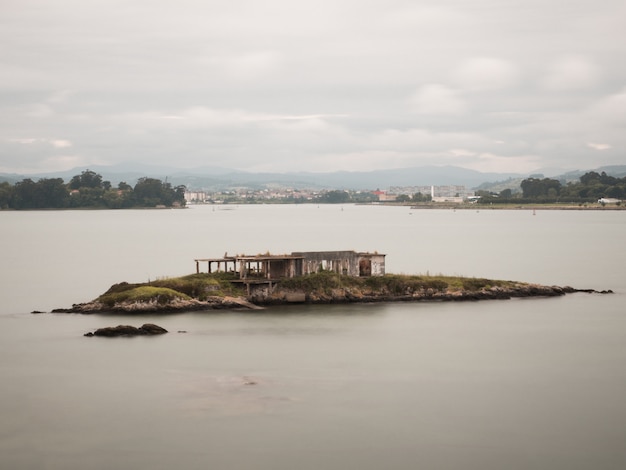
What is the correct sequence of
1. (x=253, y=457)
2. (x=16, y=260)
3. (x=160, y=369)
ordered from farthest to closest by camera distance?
1. (x=16, y=260)
2. (x=160, y=369)
3. (x=253, y=457)

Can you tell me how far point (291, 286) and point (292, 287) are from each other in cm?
7

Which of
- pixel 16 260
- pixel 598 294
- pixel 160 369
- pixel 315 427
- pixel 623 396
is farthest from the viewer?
pixel 16 260

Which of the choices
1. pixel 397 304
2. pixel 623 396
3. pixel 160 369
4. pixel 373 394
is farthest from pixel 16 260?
pixel 623 396

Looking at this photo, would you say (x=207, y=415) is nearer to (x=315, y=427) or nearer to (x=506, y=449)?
(x=315, y=427)

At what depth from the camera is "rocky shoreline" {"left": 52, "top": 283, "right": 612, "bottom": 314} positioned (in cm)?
3919

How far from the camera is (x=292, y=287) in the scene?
138 ft

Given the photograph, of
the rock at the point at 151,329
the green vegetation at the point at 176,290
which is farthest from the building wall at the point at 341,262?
the rock at the point at 151,329

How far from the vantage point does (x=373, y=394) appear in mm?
26812

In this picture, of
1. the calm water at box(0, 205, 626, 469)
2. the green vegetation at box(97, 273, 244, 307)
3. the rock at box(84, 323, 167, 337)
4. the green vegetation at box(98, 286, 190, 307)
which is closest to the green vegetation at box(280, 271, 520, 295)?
the calm water at box(0, 205, 626, 469)

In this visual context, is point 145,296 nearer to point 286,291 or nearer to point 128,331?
point 128,331

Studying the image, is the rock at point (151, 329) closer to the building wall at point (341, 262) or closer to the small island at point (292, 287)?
the small island at point (292, 287)

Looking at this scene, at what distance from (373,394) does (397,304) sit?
15.8 m

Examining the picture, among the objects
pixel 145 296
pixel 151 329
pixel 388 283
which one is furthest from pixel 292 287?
pixel 151 329

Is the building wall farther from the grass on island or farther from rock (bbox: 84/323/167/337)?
rock (bbox: 84/323/167/337)
